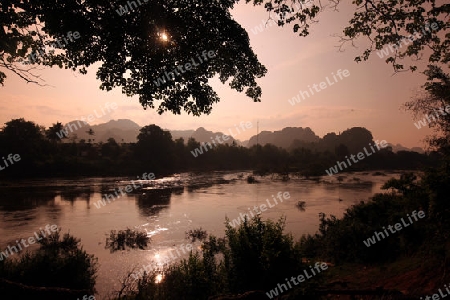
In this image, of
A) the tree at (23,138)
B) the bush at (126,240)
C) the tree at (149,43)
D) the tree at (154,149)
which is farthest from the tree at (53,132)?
the tree at (149,43)

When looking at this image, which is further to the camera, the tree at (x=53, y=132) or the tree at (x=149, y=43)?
the tree at (x=53, y=132)

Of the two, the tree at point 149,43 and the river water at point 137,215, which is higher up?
the tree at point 149,43

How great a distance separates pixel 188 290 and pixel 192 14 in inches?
358

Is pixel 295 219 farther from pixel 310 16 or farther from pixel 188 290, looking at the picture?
pixel 310 16

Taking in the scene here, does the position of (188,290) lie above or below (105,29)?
below

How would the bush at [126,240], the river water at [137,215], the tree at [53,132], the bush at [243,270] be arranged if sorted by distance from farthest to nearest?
the tree at [53,132] < the bush at [126,240] < the river water at [137,215] < the bush at [243,270]

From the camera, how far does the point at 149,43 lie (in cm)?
736

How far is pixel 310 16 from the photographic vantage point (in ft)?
27.6

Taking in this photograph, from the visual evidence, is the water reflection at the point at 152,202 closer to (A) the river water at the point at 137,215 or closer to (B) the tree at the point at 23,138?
(A) the river water at the point at 137,215

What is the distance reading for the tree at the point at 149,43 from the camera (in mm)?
6906

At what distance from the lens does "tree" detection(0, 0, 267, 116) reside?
691 centimetres

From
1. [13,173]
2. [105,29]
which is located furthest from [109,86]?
[13,173]

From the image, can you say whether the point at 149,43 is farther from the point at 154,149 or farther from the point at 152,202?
the point at 154,149

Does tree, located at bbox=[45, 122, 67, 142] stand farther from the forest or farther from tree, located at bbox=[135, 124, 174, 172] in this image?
tree, located at bbox=[135, 124, 174, 172]
